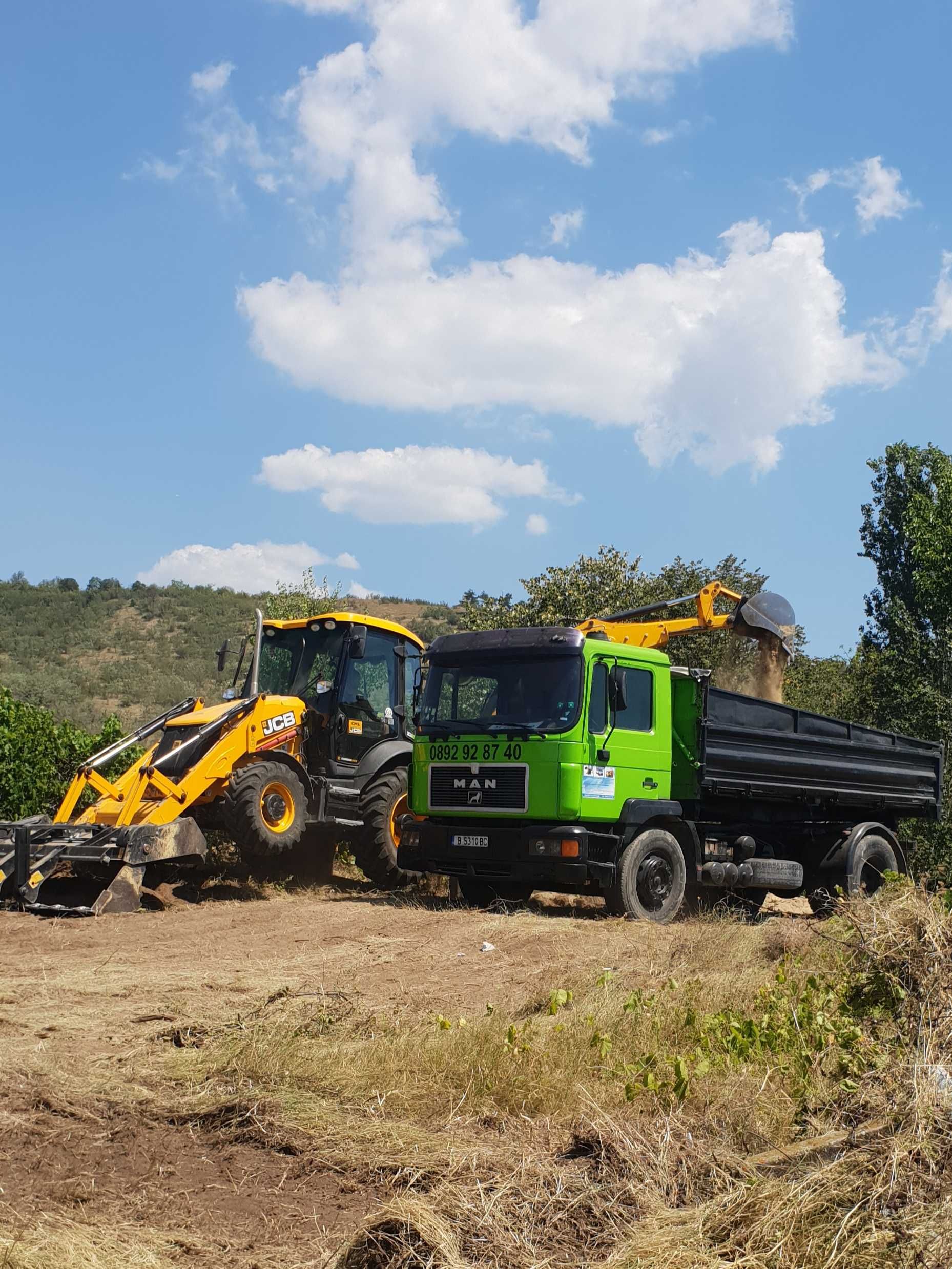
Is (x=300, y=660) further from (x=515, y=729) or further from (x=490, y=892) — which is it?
(x=515, y=729)

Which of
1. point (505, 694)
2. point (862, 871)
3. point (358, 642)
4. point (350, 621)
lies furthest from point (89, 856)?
point (862, 871)

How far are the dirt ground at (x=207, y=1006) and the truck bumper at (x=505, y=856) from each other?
372 millimetres

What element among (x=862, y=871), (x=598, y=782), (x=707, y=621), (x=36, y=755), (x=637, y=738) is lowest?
(x=862, y=871)

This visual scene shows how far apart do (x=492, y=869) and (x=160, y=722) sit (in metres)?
4.07

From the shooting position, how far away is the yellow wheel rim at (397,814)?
12.8m

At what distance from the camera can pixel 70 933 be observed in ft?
30.3

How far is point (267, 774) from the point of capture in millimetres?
11883

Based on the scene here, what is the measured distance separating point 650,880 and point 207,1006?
220 inches

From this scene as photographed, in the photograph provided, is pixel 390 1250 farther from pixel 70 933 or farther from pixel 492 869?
pixel 492 869

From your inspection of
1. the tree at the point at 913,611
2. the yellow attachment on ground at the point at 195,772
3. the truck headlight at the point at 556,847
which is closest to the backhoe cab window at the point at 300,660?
the yellow attachment on ground at the point at 195,772

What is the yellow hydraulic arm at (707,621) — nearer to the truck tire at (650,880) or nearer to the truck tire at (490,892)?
the truck tire at (650,880)

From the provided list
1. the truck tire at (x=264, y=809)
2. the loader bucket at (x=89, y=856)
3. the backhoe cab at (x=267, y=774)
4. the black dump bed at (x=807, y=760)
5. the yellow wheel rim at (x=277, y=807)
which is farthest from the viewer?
the black dump bed at (x=807, y=760)

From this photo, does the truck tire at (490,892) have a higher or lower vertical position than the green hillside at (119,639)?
lower

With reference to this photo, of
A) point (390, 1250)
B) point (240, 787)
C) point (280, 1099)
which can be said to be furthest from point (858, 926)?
point (240, 787)
